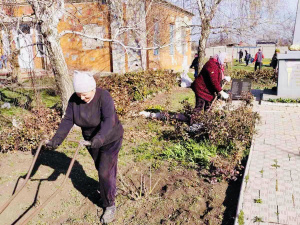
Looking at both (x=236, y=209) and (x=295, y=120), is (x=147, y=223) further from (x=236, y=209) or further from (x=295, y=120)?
(x=295, y=120)

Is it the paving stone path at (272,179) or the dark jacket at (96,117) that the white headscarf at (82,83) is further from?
the paving stone path at (272,179)

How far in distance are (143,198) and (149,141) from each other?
87.5 inches

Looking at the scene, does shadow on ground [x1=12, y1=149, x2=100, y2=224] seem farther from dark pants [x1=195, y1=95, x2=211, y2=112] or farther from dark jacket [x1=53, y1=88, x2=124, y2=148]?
dark pants [x1=195, y1=95, x2=211, y2=112]

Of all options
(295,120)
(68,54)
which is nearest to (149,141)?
(295,120)

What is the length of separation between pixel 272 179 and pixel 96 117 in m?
2.55

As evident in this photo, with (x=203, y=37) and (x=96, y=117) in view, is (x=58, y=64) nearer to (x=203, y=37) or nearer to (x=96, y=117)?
(x=96, y=117)

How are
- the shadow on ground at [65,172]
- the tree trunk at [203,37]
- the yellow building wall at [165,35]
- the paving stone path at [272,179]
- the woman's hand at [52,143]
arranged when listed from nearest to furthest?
the woman's hand at [52,143] → the paving stone path at [272,179] → the shadow on ground at [65,172] → the tree trunk at [203,37] → the yellow building wall at [165,35]

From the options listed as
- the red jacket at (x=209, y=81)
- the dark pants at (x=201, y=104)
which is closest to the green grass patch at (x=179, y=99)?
the dark pants at (x=201, y=104)

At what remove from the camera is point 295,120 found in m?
7.14

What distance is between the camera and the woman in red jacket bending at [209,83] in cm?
575

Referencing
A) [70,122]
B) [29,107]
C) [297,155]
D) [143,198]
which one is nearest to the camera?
[70,122]

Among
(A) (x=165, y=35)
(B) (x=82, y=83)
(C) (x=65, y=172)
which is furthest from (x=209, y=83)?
(A) (x=165, y=35)

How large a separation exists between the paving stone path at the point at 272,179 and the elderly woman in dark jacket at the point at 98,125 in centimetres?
145

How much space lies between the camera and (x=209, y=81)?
19.4 ft
